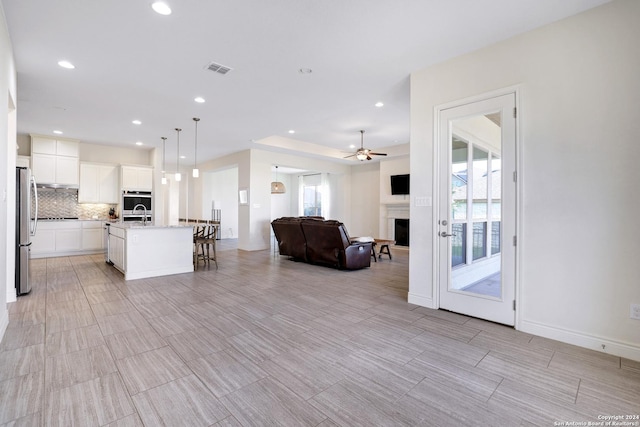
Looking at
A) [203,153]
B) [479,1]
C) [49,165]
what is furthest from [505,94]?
[49,165]

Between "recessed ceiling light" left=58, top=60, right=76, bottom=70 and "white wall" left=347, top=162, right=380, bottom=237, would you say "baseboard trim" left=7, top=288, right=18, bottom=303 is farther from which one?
"white wall" left=347, top=162, right=380, bottom=237

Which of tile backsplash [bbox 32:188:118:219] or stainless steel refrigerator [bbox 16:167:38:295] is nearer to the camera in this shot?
stainless steel refrigerator [bbox 16:167:38:295]

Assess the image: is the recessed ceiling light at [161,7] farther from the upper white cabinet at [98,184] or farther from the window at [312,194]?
the window at [312,194]

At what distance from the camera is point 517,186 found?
2.90m

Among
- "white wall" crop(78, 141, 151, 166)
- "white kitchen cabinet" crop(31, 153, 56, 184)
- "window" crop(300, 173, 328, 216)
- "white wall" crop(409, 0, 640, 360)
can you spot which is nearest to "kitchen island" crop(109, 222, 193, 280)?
"white kitchen cabinet" crop(31, 153, 56, 184)

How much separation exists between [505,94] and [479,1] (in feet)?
3.09

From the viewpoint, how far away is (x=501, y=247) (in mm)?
3025

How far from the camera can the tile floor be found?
1.70 metres

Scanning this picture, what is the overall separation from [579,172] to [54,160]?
9.69 metres

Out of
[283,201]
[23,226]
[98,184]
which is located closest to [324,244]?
[23,226]

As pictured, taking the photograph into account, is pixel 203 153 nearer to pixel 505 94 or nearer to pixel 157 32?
pixel 157 32

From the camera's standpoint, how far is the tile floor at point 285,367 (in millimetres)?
1704

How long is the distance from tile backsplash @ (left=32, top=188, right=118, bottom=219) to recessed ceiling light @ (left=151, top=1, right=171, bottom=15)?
7.02 metres

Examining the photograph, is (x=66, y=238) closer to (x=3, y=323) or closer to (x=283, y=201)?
(x=3, y=323)
